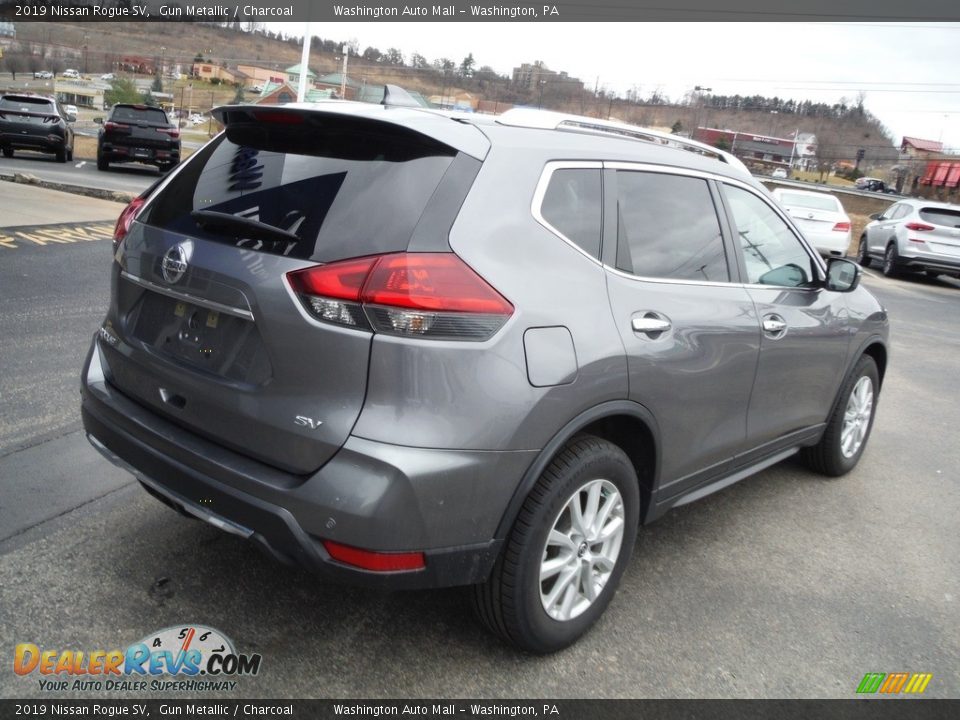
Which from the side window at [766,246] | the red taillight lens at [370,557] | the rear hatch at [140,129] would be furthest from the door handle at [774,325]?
the rear hatch at [140,129]

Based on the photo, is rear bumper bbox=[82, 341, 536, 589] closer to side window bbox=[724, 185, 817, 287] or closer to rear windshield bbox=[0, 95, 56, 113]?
side window bbox=[724, 185, 817, 287]

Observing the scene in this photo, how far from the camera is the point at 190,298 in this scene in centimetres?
272

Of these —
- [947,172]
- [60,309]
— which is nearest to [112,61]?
[947,172]

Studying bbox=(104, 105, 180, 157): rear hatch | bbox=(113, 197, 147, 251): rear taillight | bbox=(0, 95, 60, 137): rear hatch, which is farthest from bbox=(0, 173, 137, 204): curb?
bbox=(113, 197, 147, 251): rear taillight

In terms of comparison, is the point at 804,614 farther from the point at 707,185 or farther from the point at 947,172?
the point at 947,172

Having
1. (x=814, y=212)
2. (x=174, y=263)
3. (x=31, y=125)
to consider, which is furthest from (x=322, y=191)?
(x=31, y=125)

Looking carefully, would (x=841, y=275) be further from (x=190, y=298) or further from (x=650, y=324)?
(x=190, y=298)

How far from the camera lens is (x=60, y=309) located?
6.65 metres

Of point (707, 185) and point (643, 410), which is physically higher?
point (707, 185)

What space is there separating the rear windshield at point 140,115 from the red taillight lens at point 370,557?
71.1ft

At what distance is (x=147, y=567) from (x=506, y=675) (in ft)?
4.64

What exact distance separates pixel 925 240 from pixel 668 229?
15.1 metres

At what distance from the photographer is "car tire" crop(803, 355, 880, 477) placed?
15.8 ft

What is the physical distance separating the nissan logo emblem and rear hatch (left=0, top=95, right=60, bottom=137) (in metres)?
21.7
